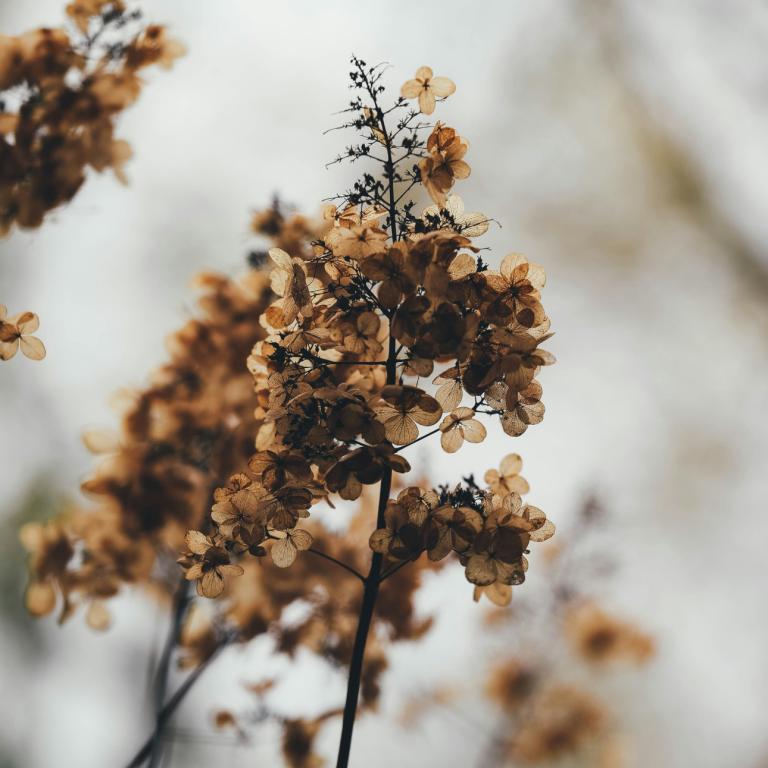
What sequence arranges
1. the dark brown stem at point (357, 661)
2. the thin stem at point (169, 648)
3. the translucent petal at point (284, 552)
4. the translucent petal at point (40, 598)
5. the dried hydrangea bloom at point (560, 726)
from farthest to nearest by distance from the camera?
the dried hydrangea bloom at point (560, 726) → the translucent petal at point (40, 598) → the thin stem at point (169, 648) → the translucent petal at point (284, 552) → the dark brown stem at point (357, 661)

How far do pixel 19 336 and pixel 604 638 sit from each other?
2.50 m

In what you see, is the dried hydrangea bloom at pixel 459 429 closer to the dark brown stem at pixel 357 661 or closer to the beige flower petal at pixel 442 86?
the dark brown stem at pixel 357 661

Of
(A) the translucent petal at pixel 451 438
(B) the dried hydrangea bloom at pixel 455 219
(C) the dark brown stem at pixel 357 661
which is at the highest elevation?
(B) the dried hydrangea bloom at pixel 455 219

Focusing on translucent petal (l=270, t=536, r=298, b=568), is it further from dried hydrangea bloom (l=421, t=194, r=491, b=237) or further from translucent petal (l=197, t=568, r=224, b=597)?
dried hydrangea bloom (l=421, t=194, r=491, b=237)

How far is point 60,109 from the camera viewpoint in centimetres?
125

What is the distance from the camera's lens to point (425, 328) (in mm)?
746

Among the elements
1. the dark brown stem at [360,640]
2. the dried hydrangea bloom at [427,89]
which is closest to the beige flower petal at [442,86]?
the dried hydrangea bloom at [427,89]

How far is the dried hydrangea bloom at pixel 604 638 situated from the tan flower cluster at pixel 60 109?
7.66 feet

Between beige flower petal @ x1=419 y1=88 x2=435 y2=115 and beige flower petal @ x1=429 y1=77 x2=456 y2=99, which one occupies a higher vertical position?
beige flower petal @ x1=429 y1=77 x2=456 y2=99

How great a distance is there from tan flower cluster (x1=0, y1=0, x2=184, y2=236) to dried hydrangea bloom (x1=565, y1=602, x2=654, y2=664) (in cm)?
234

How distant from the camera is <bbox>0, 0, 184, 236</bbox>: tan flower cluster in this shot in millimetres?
1221

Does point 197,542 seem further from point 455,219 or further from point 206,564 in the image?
point 455,219

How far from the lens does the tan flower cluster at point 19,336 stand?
3.15 feet

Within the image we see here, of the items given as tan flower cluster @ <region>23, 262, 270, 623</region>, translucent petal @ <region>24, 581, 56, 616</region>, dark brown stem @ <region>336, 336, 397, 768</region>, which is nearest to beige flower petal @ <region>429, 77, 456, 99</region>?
dark brown stem @ <region>336, 336, 397, 768</region>
